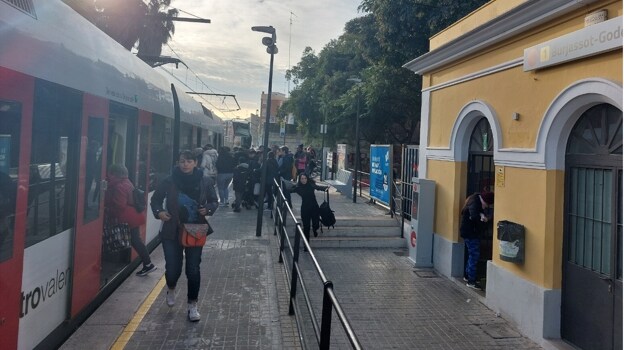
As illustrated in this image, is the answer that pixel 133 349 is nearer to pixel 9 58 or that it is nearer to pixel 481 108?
pixel 9 58

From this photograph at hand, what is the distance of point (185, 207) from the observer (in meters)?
4.80

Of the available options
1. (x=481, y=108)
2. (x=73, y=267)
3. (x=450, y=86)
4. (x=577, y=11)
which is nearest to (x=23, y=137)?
(x=73, y=267)

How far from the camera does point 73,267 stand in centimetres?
430

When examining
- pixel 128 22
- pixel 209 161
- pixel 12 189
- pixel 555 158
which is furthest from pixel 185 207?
pixel 128 22

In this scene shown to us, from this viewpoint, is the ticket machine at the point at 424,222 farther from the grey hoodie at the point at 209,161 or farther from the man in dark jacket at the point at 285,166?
the grey hoodie at the point at 209,161

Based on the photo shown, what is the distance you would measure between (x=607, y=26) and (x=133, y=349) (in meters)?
5.29

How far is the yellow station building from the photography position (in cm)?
466

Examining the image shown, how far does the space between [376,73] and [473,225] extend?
40.3 ft

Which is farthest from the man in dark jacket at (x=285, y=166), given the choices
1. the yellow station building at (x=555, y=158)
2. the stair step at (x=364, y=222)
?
the yellow station building at (x=555, y=158)

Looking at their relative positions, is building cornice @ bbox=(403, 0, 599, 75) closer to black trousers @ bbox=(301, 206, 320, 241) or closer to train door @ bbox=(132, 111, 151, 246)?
black trousers @ bbox=(301, 206, 320, 241)

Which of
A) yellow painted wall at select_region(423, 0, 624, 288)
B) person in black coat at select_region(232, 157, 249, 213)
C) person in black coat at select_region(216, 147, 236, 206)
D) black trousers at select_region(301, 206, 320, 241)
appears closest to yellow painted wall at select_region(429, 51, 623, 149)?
yellow painted wall at select_region(423, 0, 624, 288)

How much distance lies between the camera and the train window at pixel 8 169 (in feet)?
9.89

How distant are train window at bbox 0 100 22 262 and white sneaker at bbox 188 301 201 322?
2.10m

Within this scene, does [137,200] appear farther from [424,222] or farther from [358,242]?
[358,242]
